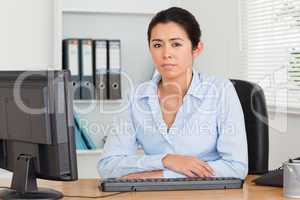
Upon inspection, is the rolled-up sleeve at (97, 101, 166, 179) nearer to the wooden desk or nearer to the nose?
the wooden desk

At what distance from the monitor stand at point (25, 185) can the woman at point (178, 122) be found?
41 cm

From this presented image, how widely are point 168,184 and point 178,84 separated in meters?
0.55

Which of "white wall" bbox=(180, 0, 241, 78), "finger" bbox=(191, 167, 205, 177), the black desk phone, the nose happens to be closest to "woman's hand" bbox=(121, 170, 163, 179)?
"finger" bbox=(191, 167, 205, 177)

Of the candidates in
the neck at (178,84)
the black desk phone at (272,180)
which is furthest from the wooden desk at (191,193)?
the neck at (178,84)

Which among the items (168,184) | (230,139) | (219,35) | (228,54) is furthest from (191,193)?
(219,35)

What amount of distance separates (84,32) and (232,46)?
0.96 meters

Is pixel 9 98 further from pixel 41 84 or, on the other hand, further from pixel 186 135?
pixel 186 135

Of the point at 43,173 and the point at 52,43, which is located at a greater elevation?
the point at 52,43

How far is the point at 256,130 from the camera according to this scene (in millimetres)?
2240

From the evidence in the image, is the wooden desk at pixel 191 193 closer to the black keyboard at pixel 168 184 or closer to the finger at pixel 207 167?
the black keyboard at pixel 168 184

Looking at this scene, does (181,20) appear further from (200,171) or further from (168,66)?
(200,171)

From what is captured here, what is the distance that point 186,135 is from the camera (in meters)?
2.08

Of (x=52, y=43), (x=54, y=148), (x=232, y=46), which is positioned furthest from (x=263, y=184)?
(x=52, y=43)

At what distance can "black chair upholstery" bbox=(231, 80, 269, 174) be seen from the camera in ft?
7.32
